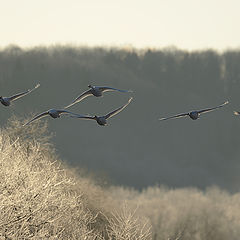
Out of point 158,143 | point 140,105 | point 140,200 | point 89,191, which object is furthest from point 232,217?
point 140,105

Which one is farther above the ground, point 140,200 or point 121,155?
point 140,200

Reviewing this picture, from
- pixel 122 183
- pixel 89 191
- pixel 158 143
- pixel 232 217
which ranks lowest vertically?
pixel 158 143

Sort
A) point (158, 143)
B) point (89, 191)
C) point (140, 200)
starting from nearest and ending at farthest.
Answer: point (89, 191)
point (140, 200)
point (158, 143)

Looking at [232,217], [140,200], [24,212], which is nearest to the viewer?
[24,212]

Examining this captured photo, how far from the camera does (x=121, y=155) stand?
352ft

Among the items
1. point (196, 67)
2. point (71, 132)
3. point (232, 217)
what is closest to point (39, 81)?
point (71, 132)

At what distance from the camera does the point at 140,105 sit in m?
122

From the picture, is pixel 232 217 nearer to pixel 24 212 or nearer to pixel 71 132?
pixel 24 212

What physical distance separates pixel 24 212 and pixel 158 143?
8203 centimetres

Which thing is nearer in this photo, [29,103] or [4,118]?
[4,118]

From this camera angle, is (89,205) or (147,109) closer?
(89,205)

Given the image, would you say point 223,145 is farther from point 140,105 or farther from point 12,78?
point 12,78

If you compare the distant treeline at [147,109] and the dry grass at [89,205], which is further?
the distant treeline at [147,109]

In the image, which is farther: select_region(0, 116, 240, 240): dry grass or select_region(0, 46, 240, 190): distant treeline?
select_region(0, 46, 240, 190): distant treeline
